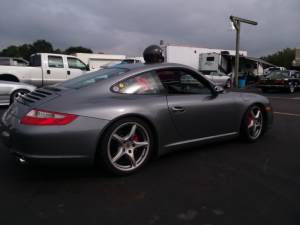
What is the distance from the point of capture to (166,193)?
2744 mm

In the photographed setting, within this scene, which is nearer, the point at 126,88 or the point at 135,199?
the point at 135,199

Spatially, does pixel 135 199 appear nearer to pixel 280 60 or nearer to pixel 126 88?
pixel 126 88

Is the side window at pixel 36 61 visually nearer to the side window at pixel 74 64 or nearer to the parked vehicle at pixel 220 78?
the side window at pixel 74 64

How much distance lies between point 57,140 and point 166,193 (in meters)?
1.13

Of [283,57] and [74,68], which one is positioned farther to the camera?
[283,57]

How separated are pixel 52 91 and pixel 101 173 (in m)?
1.06

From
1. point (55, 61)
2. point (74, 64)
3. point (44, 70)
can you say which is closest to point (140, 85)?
point (44, 70)

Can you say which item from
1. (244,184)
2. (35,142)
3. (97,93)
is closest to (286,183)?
(244,184)

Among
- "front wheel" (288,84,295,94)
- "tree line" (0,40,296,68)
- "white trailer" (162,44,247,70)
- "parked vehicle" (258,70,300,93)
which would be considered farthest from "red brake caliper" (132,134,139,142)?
"tree line" (0,40,296,68)

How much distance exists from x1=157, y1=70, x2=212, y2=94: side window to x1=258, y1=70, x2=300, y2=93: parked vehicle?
13535 mm

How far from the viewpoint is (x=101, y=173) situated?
3.17 meters

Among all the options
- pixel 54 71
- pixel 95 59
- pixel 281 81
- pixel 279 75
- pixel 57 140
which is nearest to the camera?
pixel 57 140

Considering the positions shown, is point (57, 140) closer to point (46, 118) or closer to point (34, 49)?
point (46, 118)

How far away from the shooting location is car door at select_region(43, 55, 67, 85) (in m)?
11.5
